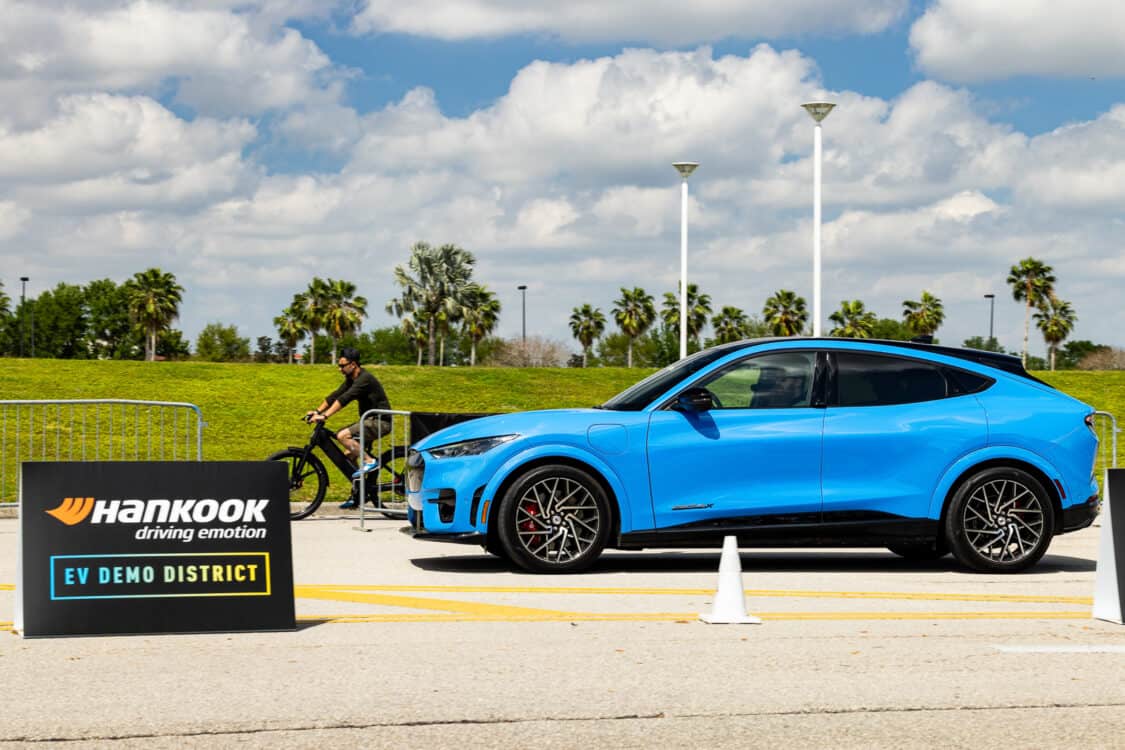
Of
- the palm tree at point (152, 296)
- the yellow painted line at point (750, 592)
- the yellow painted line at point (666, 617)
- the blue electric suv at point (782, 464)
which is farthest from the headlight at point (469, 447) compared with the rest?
the palm tree at point (152, 296)

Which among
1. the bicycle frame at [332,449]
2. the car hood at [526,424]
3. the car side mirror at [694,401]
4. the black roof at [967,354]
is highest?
the black roof at [967,354]

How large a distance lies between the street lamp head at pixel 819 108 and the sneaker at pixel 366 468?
12.4m

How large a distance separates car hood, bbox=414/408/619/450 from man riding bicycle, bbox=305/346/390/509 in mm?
4690

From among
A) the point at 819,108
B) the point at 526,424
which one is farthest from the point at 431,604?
the point at 819,108

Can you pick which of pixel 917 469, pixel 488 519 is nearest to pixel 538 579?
pixel 488 519

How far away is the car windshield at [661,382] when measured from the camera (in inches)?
403

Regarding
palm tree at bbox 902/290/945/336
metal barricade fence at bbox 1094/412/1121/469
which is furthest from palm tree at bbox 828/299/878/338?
metal barricade fence at bbox 1094/412/1121/469

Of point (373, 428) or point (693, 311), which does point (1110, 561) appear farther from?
point (693, 311)

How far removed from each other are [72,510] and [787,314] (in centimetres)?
8715

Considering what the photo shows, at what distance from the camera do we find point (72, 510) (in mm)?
7133

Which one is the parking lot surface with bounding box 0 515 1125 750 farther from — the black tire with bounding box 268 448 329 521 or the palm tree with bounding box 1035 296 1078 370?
the palm tree with bounding box 1035 296 1078 370

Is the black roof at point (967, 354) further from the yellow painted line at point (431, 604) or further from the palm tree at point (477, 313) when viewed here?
the palm tree at point (477, 313)

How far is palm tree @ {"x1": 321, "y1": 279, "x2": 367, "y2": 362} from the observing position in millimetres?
101312

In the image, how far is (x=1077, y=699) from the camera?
5.88 meters
